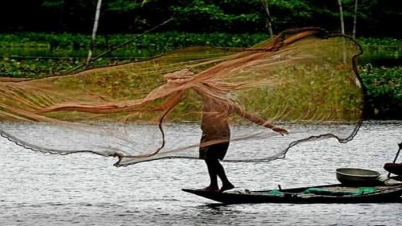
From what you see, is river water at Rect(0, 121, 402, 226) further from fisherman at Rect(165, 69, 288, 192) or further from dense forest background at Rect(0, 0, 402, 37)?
dense forest background at Rect(0, 0, 402, 37)

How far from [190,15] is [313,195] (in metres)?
34.2

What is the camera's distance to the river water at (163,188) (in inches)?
393

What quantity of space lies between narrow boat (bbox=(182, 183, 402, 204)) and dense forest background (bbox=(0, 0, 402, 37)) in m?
32.7

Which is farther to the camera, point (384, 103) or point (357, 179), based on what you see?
point (384, 103)

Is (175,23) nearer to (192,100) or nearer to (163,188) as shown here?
(163,188)

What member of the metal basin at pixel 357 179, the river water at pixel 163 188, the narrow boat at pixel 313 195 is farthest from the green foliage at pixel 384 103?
the narrow boat at pixel 313 195

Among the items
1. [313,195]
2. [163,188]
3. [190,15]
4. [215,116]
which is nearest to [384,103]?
[163,188]

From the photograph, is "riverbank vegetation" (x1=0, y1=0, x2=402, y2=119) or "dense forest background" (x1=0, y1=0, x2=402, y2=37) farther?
"dense forest background" (x1=0, y1=0, x2=402, y2=37)

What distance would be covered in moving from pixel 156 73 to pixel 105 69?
1.62ft

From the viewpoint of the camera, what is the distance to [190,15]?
44188 mm

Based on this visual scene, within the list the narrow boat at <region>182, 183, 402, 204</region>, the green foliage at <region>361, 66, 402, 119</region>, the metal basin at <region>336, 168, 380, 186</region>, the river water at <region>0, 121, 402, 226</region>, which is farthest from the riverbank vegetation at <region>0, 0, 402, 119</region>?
the narrow boat at <region>182, 183, 402, 204</region>

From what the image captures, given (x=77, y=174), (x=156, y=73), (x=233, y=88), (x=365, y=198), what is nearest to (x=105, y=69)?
(x=156, y=73)

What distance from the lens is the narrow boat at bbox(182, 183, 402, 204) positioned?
10188mm

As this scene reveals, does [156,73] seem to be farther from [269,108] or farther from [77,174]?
[77,174]
